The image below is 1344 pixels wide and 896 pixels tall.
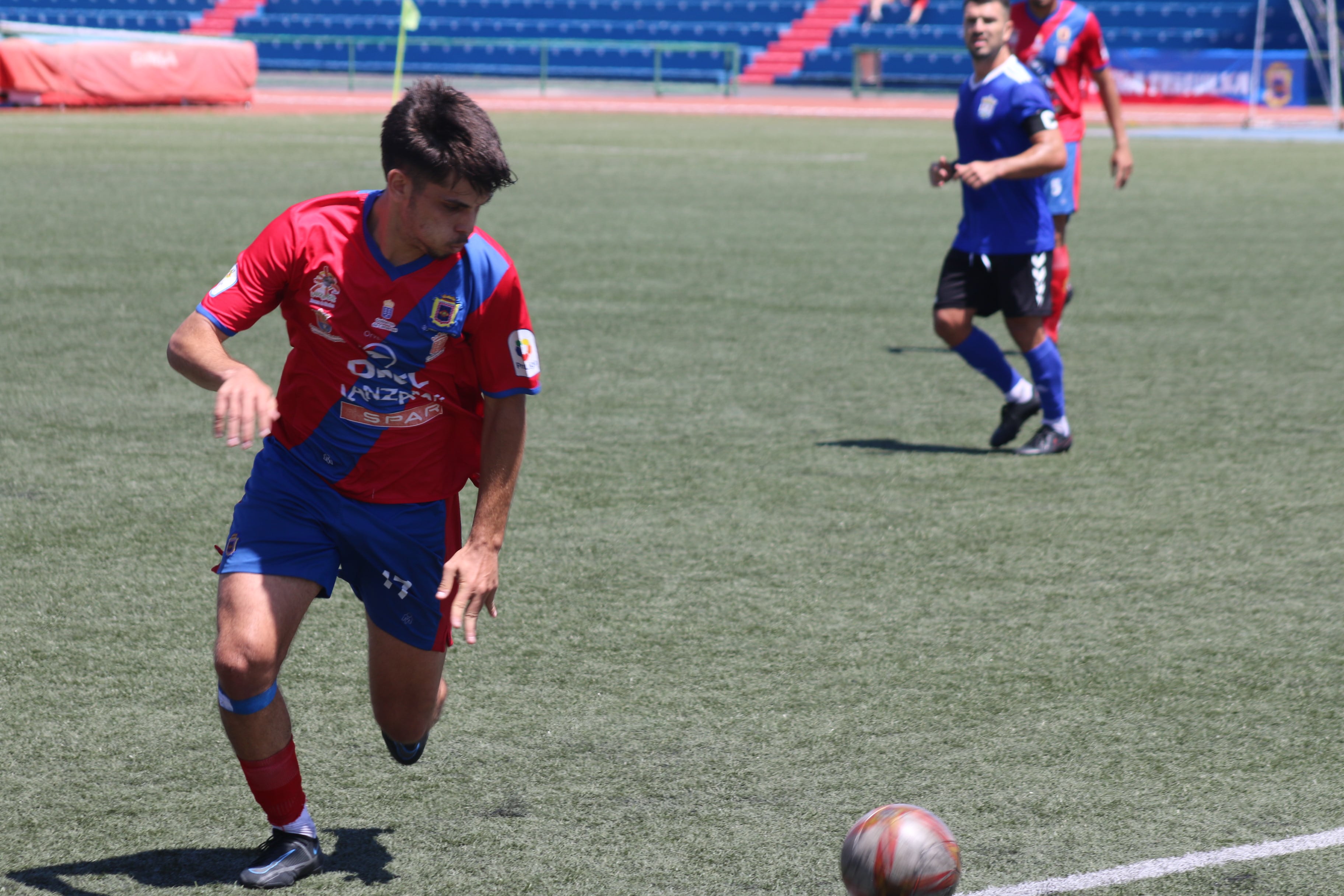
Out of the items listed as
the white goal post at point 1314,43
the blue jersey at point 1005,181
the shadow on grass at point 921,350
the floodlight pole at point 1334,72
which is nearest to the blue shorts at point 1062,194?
the shadow on grass at point 921,350

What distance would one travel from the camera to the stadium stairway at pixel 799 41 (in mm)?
47594

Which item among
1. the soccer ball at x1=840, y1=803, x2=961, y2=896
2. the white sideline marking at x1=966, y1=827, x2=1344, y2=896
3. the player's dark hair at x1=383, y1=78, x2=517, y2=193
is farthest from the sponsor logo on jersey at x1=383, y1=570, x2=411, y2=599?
the white sideline marking at x1=966, y1=827, x2=1344, y2=896

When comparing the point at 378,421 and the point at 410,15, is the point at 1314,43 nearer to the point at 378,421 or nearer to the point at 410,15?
the point at 410,15

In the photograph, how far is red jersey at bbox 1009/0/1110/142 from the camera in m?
9.29

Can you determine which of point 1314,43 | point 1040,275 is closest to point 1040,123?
point 1040,275

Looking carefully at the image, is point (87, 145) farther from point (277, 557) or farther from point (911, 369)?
point (277, 557)

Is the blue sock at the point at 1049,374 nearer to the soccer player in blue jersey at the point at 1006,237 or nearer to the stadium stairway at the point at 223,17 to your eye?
the soccer player in blue jersey at the point at 1006,237

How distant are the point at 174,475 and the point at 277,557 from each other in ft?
11.6

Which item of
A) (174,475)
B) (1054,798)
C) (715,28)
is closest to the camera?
(1054,798)

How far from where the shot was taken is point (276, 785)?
3463 millimetres

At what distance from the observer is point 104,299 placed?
11.1 m

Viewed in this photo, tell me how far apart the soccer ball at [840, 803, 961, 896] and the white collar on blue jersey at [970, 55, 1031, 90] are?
4744 mm

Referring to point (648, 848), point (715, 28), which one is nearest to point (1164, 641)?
point (648, 848)

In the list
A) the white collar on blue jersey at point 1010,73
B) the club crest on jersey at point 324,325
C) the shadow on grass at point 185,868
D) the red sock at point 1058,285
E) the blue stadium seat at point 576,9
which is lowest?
the shadow on grass at point 185,868
